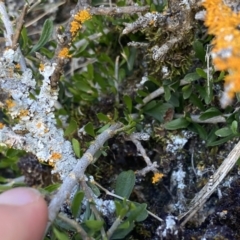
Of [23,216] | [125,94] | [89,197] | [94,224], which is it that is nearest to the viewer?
[23,216]

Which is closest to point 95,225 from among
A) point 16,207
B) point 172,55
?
point 16,207

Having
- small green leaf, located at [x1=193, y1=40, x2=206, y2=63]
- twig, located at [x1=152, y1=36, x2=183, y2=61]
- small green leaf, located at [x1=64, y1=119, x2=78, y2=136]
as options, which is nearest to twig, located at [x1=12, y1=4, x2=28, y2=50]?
small green leaf, located at [x1=64, y1=119, x2=78, y2=136]

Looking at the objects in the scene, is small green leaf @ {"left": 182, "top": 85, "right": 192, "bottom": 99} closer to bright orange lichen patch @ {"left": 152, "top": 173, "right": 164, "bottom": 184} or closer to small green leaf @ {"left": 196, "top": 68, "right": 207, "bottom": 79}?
small green leaf @ {"left": 196, "top": 68, "right": 207, "bottom": 79}

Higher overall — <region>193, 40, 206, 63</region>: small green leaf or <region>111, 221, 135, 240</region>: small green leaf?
<region>193, 40, 206, 63</region>: small green leaf

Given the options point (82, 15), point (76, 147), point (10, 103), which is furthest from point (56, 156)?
point (82, 15)

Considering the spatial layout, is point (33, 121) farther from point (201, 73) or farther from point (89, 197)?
point (201, 73)

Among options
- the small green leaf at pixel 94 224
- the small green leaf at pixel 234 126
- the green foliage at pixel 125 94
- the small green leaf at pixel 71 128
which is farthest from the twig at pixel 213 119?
the small green leaf at pixel 94 224
